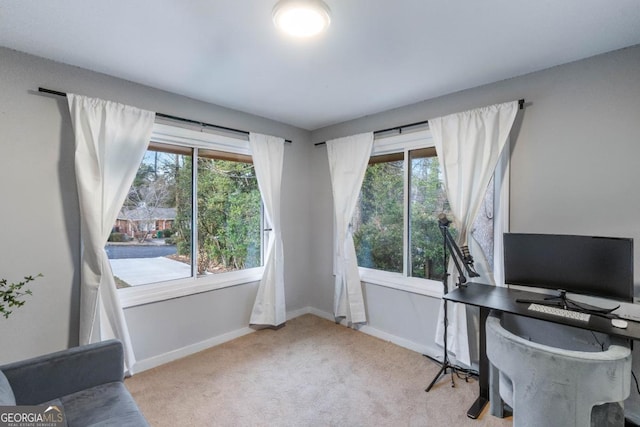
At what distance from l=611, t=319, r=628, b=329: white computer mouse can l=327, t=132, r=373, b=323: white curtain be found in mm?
2076

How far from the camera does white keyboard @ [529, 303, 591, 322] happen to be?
171 cm

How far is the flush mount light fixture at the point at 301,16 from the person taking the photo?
1.43 m

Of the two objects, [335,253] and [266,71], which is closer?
[266,71]

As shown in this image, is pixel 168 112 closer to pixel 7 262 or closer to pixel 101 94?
pixel 101 94

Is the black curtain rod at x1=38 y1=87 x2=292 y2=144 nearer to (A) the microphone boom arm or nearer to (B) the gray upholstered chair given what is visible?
(A) the microphone boom arm

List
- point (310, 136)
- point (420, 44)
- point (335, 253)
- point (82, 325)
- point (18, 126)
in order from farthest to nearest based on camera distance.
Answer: point (310, 136) → point (335, 253) → point (82, 325) → point (18, 126) → point (420, 44)

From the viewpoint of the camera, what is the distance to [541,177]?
2225mm

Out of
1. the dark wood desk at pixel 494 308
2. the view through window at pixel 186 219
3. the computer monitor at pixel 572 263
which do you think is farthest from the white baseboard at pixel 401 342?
the view through window at pixel 186 219

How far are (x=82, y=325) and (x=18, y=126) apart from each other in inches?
58.0

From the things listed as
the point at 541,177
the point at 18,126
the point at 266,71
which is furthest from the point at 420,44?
the point at 18,126

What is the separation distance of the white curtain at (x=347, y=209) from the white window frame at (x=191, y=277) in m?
0.97

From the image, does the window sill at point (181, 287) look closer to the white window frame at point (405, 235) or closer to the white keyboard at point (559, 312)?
the white window frame at point (405, 235)

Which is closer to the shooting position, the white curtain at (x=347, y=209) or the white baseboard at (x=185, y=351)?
the white baseboard at (x=185, y=351)

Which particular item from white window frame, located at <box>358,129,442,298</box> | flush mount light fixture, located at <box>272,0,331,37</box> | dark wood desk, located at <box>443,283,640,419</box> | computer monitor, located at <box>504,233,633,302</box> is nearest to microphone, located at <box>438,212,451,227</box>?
computer monitor, located at <box>504,233,633,302</box>
